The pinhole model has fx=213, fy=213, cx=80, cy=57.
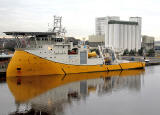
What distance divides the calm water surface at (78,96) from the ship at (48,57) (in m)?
1.46

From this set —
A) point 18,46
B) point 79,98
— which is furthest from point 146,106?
point 18,46

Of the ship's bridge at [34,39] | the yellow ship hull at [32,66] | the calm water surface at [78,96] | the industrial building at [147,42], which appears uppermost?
the industrial building at [147,42]

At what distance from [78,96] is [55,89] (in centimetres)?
338

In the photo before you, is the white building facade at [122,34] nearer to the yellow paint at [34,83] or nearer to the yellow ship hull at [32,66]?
the yellow ship hull at [32,66]

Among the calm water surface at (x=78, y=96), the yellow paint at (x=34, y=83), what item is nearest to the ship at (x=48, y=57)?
the yellow paint at (x=34, y=83)

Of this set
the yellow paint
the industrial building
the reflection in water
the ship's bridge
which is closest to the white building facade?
the industrial building

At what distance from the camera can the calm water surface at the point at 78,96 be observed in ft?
50.6

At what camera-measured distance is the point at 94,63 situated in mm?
32500

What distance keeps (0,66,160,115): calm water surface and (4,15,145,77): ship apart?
1456 millimetres

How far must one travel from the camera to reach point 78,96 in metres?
19.5

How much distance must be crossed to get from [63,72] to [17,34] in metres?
7.97

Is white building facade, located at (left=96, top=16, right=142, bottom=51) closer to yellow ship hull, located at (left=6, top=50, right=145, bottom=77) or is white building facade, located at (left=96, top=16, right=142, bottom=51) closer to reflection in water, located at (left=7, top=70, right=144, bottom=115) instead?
yellow ship hull, located at (left=6, top=50, right=145, bottom=77)

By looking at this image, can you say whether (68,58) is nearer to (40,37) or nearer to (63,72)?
(63,72)

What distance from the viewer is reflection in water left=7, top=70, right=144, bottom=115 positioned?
16.1 metres
